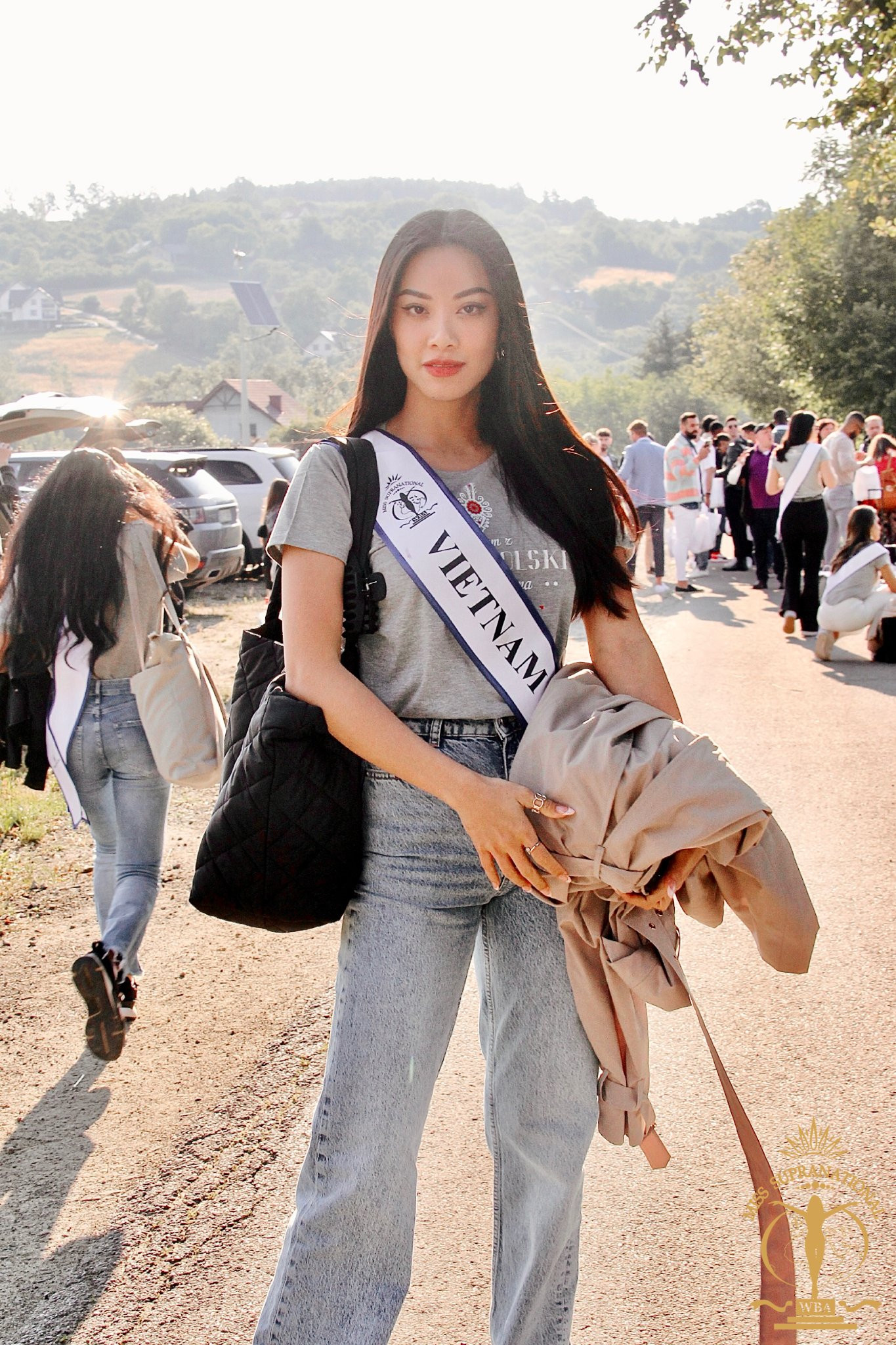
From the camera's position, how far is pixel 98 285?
176125 millimetres

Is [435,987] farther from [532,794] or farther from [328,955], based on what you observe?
[328,955]

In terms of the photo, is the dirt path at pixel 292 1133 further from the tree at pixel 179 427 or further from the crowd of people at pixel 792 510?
the tree at pixel 179 427

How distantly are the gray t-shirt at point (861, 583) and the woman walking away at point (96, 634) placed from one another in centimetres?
717

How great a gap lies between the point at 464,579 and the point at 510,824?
444 mm

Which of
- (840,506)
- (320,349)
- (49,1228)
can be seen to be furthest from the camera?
(320,349)

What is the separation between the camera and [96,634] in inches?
152

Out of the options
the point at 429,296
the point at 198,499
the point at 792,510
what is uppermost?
the point at 429,296

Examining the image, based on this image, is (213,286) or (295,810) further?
(213,286)

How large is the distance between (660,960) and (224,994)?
8.51 ft

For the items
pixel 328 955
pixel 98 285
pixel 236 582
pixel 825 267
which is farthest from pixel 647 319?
pixel 328 955

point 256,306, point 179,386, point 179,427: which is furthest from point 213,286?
point 179,427

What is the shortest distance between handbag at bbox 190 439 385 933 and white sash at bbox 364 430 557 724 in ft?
0.16

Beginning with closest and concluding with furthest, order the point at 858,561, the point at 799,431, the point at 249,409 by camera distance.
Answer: the point at 858,561 < the point at 799,431 < the point at 249,409

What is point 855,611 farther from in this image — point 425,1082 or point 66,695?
point 425,1082
